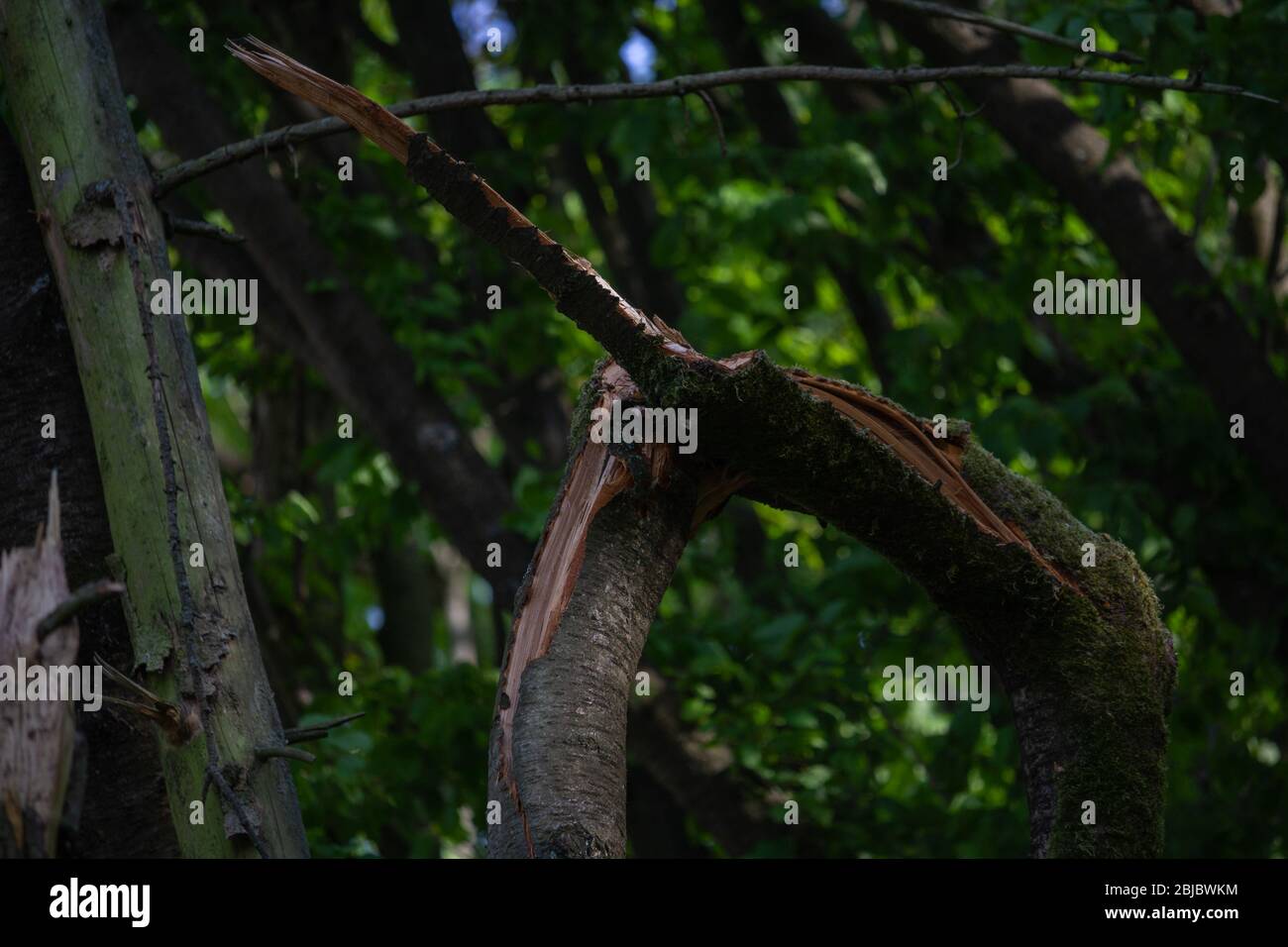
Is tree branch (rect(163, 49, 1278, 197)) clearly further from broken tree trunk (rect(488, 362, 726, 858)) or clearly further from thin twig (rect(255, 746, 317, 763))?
thin twig (rect(255, 746, 317, 763))

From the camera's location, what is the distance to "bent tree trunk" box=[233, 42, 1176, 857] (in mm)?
2396

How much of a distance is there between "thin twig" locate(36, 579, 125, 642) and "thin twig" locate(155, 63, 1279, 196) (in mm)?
1357

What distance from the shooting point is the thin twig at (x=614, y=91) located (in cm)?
301

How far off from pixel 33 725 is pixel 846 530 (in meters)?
1.60

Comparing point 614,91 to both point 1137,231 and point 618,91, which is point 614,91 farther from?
point 1137,231

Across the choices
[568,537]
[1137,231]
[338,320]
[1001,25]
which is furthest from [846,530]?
[338,320]

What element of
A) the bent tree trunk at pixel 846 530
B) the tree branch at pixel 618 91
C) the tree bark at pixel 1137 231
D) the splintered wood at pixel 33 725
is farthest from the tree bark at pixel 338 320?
the splintered wood at pixel 33 725

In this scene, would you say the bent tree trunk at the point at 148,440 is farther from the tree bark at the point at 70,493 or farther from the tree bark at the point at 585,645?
the tree bark at the point at 585,645

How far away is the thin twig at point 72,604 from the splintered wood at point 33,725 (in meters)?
0.02

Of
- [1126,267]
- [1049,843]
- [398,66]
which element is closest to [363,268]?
[398,66]

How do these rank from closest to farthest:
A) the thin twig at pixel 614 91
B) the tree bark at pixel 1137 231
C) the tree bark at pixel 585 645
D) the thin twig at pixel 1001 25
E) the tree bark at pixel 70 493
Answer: the tree bark at pixel 585 645 < the tree bark at pixel 70 493 < the thin twig at pixel 614 91 < the thin twig at pixel 1001 25 < the tree bark at pixel 1137 231

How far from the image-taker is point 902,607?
5.89 m

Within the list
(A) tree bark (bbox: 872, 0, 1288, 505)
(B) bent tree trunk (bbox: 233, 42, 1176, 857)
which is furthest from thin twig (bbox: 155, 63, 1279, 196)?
(A) tree bark (bbox: 872, 0, 1288, 505)
